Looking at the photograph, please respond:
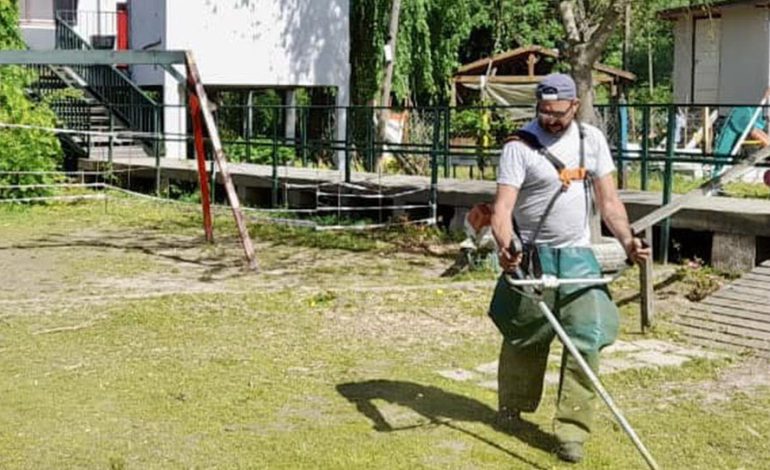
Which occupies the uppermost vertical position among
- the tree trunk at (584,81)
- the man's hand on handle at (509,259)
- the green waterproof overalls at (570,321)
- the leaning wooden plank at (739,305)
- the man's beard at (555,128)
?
the tree trunk at (584,81)

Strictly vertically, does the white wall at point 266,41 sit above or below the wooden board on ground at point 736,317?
above

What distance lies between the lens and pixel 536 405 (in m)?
6.11

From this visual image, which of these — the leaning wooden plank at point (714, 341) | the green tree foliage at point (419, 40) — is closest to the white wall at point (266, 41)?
the green tree foliage at point (419, 40)

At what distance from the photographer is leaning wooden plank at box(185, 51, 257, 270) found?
1210 centimetres

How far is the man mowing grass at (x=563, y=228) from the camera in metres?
5.61

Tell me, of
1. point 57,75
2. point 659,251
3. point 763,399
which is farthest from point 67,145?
point 763,399

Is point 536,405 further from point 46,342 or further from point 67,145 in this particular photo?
point 67,145

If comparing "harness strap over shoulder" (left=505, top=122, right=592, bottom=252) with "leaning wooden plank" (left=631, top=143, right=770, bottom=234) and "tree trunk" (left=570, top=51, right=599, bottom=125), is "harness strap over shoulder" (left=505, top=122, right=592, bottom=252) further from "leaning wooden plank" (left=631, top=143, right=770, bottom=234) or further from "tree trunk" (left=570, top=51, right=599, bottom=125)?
"tree trunk" (left=570, top=51, right=599, bottom=125)

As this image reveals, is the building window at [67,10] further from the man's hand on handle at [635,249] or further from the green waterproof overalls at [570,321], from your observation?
the man's hand on handle at [635,249]

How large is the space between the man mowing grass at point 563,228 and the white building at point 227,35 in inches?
762

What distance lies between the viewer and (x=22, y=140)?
18.8 meters

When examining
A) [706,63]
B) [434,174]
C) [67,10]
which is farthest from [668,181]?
[67,10]

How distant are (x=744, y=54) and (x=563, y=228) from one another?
20.3m

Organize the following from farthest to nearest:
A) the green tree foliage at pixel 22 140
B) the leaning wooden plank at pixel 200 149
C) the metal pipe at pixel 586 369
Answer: the green tree foliage at pixel 22 140, the leaning wooden plank at pixel 200 149, the metal pipe at pixel 586 369
